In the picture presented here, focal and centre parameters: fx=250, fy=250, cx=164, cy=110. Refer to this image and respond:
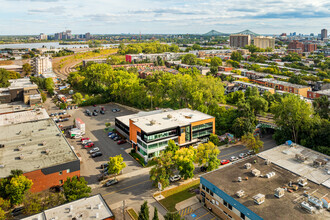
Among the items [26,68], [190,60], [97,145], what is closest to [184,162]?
[97,145]

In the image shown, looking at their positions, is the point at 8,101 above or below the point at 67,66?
below

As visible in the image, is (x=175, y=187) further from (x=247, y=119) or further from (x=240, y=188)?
(x=247, y=119)

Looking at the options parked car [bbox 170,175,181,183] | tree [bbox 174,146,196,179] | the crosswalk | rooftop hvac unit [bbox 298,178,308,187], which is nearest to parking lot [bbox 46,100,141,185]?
parked car [bbox 170,175,181,183]

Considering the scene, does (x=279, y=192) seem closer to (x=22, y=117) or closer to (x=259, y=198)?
(x=259, y=198)

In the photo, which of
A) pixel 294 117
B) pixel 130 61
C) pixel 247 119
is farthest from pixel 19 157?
pixel 130 61

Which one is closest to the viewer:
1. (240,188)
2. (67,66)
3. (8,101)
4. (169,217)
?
(169,217)

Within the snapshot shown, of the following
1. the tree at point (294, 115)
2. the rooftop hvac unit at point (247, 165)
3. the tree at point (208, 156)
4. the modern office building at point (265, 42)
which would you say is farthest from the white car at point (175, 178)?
the modern office building at point (265, 42)

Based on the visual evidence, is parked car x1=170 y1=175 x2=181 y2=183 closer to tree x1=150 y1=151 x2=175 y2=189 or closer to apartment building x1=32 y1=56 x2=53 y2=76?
Result: tree x1=150 y1=151 x2=175 y2=189
